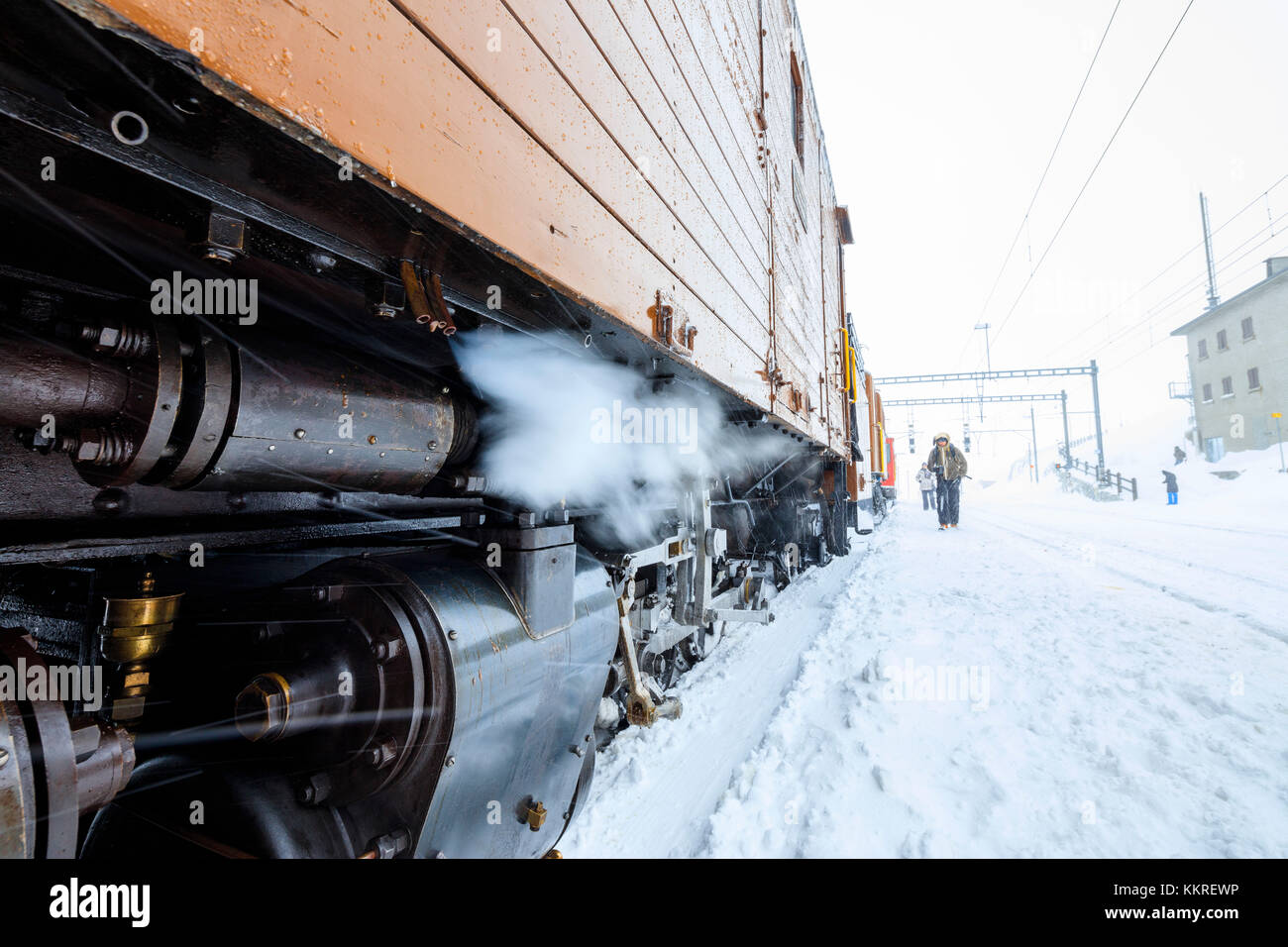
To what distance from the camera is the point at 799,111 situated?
523 cm

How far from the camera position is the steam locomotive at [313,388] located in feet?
2.43

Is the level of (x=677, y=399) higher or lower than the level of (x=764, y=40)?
lower

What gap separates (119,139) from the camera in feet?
2.20

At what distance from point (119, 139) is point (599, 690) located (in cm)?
179

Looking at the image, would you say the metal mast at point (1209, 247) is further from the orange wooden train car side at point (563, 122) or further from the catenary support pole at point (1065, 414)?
the orange wooden train car side at point (563, 122)

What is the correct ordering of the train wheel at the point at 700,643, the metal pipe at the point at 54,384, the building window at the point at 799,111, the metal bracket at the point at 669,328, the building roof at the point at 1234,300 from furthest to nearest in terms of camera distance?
the building roof at the point at 1234,300 → the building window at the point at 799,111 → the train wheel at the point at 700,643 → the metal bracket at the point at 669,328 → the metal pipe at the point at 54,384

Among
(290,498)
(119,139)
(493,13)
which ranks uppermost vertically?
(493,13)

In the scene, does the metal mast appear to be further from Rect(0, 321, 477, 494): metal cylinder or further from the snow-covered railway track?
Rect(0, 321, 477, 494): metal cylinder

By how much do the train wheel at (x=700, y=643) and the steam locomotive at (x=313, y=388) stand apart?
1.51 meters

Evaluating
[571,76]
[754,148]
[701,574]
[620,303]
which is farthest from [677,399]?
[754,148]

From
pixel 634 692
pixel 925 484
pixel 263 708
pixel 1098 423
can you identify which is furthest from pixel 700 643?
pixel 1098 423

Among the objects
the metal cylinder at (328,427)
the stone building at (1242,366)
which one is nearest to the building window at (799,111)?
the metal cylinder at (328,427)
